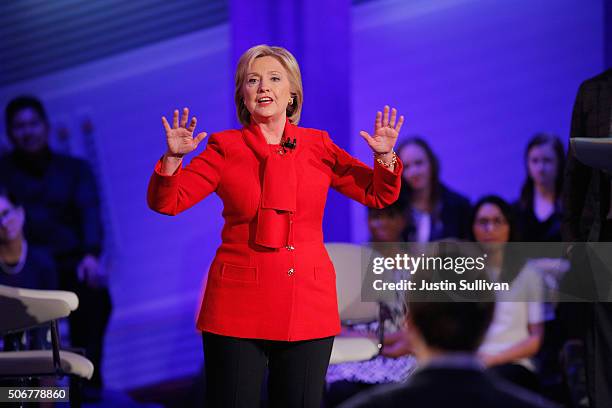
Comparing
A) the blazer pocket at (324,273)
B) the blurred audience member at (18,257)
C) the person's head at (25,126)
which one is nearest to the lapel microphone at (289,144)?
the blazer pocket at (324,273)

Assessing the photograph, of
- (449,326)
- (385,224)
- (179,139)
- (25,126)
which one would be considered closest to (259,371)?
(179,139)

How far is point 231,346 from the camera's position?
100 inches

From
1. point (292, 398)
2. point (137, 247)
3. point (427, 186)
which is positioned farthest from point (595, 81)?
point (137, 247)

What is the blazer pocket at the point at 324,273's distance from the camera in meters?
2.65

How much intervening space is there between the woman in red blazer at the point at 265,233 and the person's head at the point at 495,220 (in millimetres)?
2282

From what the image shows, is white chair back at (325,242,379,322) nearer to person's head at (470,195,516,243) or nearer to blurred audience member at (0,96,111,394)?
person's head at (470,195,516,243)

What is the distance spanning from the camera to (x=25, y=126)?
5691 millimetres

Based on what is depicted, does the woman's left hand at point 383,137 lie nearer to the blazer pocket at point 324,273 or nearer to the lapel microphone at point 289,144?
the lapel microphone at point 289,144

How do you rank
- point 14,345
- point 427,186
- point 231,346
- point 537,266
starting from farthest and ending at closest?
point 427,186
point 537,266
point 14,345
point 231,346

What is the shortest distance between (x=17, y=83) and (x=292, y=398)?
3980 millimetres

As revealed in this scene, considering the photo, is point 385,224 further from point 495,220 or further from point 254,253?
point 254,253

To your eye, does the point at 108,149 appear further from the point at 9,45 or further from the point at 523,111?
the point at 523,111

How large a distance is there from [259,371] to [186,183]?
22.6 inches

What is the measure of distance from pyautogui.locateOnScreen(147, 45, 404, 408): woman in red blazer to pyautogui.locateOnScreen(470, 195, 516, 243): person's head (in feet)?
7.49
